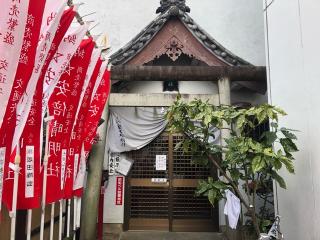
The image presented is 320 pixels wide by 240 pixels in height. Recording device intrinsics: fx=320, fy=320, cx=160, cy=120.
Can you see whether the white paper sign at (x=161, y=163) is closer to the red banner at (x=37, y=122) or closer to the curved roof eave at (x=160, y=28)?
the curved roof eave at (x=160, y=28)

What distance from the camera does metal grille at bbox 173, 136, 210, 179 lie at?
944cm

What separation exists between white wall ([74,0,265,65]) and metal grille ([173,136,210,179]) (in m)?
3.71

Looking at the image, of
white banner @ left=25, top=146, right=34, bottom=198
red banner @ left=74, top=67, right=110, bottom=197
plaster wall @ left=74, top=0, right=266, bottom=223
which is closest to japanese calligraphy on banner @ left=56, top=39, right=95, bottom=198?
red banner @ left=74, top=67, right=110, bottom=197

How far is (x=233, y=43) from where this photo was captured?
10211mm

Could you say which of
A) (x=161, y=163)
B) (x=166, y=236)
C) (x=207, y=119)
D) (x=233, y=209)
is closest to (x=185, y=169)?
(x=161, y=163)

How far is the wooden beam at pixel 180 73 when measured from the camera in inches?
318

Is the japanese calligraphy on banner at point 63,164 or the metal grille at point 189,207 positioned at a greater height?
the japanese calligraphy on banner at point 63,164

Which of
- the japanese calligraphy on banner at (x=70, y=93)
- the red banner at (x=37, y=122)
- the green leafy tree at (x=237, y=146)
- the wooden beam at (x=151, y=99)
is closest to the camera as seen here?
the red banner at (x=37, y=122)

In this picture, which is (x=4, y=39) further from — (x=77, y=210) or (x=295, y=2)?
(x=295, y=2)

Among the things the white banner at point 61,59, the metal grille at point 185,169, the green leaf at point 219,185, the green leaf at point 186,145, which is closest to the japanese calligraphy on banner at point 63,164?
the white banner at point 61,59

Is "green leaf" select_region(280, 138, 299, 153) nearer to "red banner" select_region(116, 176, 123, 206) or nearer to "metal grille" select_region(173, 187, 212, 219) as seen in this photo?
"metal grille" select_region(173, 187, 212, 219)

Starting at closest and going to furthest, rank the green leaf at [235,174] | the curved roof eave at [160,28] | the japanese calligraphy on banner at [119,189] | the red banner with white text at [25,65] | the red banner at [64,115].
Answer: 1. the red banner with white text at [25,65]
2. the red banner at [64,115]
3. the green leaf at [235,174]
4. the curved roof eave at [160,28]
5. the japanese calligraphy on banner at [119,189]

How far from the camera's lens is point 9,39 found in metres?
3.02

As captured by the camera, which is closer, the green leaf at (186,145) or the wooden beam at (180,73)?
the green leaf at (186,145)
